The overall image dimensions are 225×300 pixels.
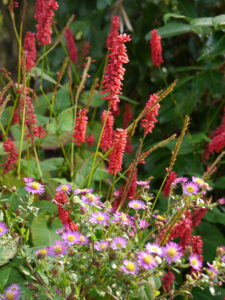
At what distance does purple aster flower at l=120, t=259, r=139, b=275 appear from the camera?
60 cm

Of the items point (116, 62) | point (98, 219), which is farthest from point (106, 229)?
point (116, 62)

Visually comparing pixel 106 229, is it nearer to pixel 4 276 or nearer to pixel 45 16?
pixel 4 276

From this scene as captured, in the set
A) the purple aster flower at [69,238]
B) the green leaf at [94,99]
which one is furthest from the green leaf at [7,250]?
the green leaf at [94,99]

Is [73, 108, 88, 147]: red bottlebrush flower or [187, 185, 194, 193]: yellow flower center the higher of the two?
[73, 108, 88, 147]: red bottlebrush flower

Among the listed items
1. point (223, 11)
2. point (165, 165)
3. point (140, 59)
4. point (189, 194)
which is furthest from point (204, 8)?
point (189, 194)

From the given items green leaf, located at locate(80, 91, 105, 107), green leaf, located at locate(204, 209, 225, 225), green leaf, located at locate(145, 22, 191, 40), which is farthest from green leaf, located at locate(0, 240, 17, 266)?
green leaf, located at locate(145, 22, 191, 40)

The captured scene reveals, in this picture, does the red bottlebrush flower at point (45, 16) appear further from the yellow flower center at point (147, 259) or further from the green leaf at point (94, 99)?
the yellow flower center at point (147, 259)

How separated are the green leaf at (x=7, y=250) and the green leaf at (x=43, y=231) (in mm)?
149

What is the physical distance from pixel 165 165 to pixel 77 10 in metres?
1.10

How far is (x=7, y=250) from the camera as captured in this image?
77 cm

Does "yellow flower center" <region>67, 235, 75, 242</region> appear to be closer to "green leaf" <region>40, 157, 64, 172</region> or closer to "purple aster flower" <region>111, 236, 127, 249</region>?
"purple aster flower" <region>111, 236, 127, 249</region>

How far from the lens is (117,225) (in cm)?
71

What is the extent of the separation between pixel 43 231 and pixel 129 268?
43 cm

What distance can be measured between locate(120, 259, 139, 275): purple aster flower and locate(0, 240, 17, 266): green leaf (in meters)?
0.20
